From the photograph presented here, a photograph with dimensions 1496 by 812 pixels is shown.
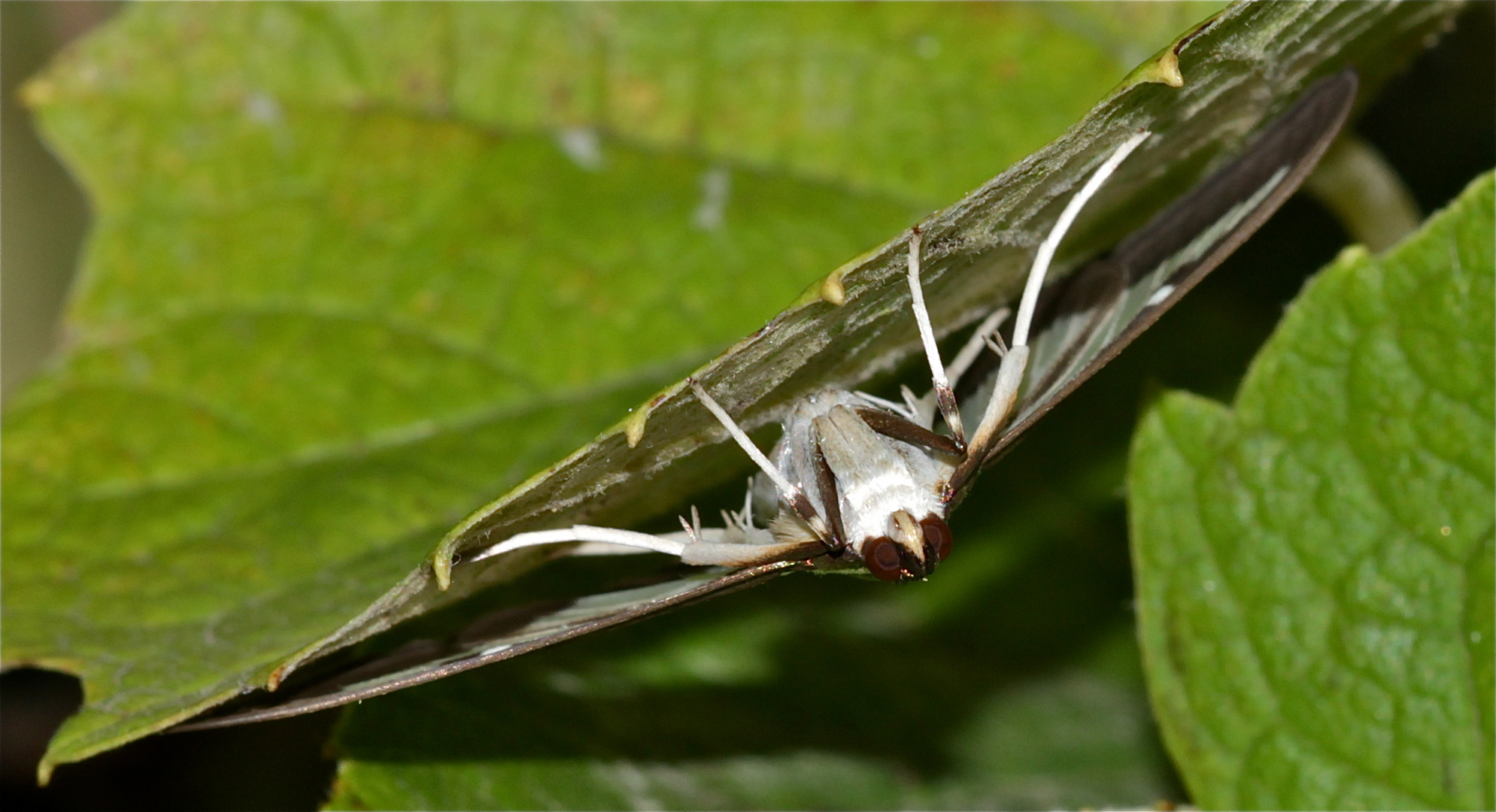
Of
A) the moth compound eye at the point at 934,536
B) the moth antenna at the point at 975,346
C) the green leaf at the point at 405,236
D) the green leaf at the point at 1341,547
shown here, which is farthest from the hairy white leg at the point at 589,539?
the green leaf at the point at 1341,547

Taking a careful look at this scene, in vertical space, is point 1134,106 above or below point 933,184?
below

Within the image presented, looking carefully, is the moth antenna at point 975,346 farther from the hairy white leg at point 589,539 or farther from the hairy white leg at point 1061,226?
the hairy white leg at point 589,539

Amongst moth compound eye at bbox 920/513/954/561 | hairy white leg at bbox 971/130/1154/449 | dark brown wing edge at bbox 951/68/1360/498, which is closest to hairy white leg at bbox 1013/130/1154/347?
hairy white leg at bbox 971/130/1154/449

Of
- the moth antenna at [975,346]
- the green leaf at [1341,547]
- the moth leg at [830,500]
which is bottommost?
the green leaf at [1341,547]

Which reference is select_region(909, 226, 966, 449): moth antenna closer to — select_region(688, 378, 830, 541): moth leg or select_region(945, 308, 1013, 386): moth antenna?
select_region(945, 308, 1013, 386): moth antenna

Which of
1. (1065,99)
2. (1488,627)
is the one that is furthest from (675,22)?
(1488,627)

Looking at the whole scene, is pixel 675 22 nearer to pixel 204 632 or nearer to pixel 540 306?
pixel 540 306

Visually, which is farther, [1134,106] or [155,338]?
[155,338]
